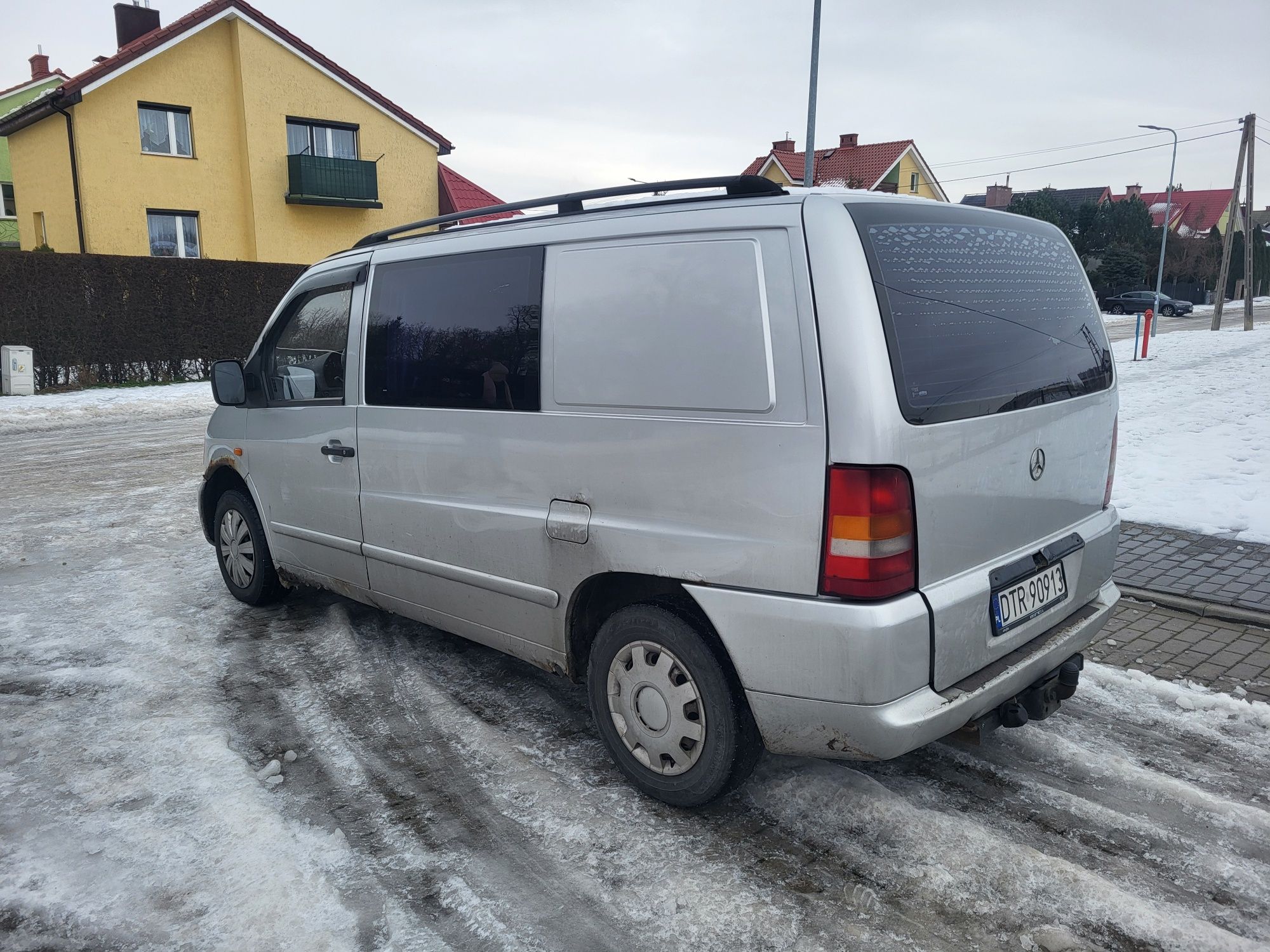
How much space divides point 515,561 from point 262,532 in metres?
2.30

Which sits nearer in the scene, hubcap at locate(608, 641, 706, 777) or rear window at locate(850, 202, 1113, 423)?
rear window at locate(850, 202, 1113, 423)

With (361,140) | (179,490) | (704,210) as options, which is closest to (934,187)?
(361,140)

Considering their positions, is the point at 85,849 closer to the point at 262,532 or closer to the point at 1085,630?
the point at 262,532

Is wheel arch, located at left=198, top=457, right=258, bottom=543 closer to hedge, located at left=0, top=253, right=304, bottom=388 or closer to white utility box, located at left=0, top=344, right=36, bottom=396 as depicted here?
white utility box, located at left=0, top=344, right=36, bottom=396

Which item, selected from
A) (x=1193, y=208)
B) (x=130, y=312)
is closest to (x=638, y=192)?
(x=130, y=312)

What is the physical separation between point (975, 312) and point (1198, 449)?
23.1ft

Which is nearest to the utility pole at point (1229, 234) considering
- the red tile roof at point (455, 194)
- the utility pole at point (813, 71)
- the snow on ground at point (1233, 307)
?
the snow on ground at point (1233, 307)

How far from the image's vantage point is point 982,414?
288cm

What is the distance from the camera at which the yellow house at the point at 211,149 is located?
23031mm

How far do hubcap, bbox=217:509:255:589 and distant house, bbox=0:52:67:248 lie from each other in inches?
1102

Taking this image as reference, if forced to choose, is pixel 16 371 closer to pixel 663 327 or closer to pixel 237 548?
pixel 237 548

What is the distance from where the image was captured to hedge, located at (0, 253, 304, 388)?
683 inches

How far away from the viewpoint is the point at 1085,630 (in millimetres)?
3414

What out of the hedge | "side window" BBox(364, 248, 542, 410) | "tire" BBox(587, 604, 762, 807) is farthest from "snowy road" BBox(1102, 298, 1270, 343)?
"tire" BBox(587, 604, 762, 807)
